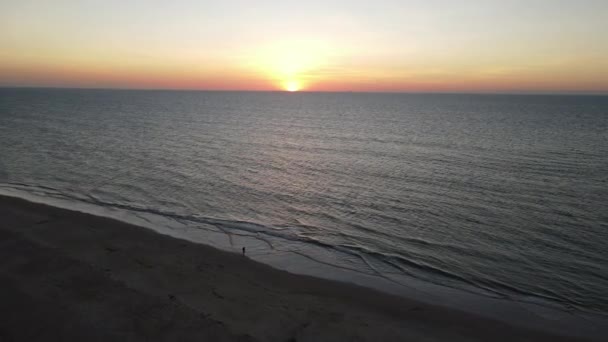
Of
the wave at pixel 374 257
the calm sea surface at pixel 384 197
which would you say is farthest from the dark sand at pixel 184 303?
the calm sea surface at pixel 384 197

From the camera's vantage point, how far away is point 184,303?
1447cm

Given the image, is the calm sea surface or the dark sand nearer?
the dark sand

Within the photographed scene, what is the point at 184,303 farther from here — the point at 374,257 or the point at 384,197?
the point at 384,197

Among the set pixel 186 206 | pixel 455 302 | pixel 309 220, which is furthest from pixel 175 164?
pixel 455 302

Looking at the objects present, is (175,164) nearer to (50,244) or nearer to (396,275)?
(50,244)

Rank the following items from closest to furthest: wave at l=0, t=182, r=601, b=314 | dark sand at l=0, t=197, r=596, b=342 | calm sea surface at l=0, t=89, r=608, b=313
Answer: dark sand at l=0, t=197, r=596, b=342 → wave at l=0, t=182, r=601, b=314 → calm sea surface at l=0, t=89, r=608, b=313

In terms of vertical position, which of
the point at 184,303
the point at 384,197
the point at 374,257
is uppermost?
the point at 384,197

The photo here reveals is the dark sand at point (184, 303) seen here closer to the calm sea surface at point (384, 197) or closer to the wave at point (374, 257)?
the wave at point (374, 257)

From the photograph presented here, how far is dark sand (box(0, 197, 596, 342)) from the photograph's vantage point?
1288cm

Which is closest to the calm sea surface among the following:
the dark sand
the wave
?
the wave

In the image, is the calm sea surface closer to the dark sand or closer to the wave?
the wave

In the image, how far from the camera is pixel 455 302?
16719mm

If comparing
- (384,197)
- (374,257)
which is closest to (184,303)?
(374,257)

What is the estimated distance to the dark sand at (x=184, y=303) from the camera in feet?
42.2
